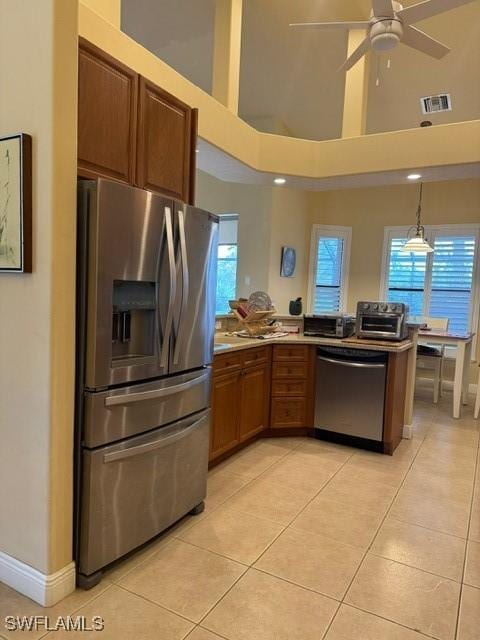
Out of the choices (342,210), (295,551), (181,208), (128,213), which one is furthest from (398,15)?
(342,210)

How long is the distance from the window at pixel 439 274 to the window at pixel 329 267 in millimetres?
658

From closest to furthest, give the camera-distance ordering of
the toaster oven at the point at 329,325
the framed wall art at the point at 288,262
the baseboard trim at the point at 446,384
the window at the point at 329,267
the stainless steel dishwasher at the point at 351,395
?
the stainless steel dishwasher at the point at 351,395, the toaster oven at the point at 329,325, the baseboard trim at the point at 446,384, the framed wall art at the point at 288,262, the window at the point at 329,267

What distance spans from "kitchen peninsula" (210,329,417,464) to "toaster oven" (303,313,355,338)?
0.10 m

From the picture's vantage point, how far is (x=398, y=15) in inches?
112

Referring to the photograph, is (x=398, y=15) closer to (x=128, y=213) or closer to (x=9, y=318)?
(x=128, y=213)

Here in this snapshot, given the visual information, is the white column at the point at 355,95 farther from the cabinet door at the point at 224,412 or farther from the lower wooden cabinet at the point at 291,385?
the cabinet door at the point at 224,412

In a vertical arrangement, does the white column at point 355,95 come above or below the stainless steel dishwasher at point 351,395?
above

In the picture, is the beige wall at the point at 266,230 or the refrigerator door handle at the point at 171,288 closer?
the refrigerator door handle at the point at 171,288

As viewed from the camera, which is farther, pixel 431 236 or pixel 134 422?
pixel 431 236

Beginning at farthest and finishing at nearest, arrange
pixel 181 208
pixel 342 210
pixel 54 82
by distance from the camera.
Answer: pixel 342 210
pixel 181 208
pixel 54 82

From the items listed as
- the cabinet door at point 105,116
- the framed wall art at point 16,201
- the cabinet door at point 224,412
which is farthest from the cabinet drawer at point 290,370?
the framed wall art at point 16,201

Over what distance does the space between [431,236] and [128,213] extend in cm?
549

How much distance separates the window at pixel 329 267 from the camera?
6.90 metres

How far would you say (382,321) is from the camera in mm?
3646
